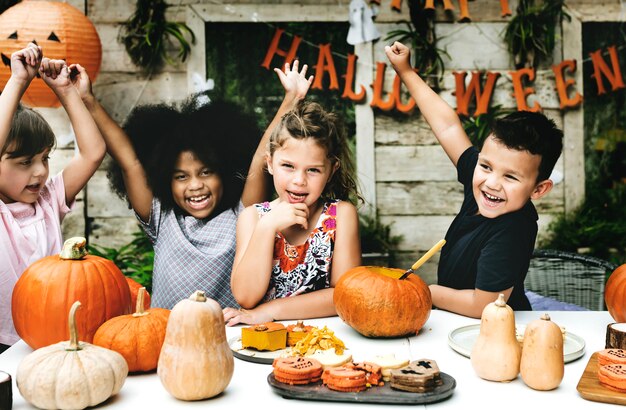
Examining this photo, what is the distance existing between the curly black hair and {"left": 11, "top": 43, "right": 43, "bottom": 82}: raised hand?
81 cm

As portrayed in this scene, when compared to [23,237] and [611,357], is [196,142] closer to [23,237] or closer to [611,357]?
[23,237]

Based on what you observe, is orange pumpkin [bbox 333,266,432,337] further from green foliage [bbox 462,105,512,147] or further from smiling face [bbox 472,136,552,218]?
green foliage [bbox 462,105,512,147]

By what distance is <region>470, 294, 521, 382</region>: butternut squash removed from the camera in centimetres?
178

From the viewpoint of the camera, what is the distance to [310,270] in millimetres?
2754

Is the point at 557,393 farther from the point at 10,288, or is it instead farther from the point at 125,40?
the point at 125,40

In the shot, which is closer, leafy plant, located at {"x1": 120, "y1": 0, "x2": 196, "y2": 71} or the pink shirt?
the pink shirt

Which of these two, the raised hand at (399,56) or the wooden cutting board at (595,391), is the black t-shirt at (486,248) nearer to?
the raised hand at (399,56)

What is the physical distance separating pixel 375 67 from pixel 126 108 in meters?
1.75

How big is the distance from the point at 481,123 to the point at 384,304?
289 cm

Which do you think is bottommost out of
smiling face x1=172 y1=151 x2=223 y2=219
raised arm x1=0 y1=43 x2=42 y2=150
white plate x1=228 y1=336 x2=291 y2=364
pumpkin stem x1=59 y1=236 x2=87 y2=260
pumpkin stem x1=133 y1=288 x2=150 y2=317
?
white plate x1=228 y1=336 x2=291 y2=364

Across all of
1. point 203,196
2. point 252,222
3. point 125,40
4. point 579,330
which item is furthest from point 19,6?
point 579,330

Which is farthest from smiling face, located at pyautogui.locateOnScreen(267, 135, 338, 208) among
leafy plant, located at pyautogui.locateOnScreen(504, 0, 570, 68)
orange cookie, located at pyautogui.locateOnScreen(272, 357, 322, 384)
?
leafy plant, located at pyautogui.locateOnScreen(504, 0, 570, 68)

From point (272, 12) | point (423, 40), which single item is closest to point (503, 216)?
point (423, 40)

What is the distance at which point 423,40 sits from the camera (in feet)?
15.3
